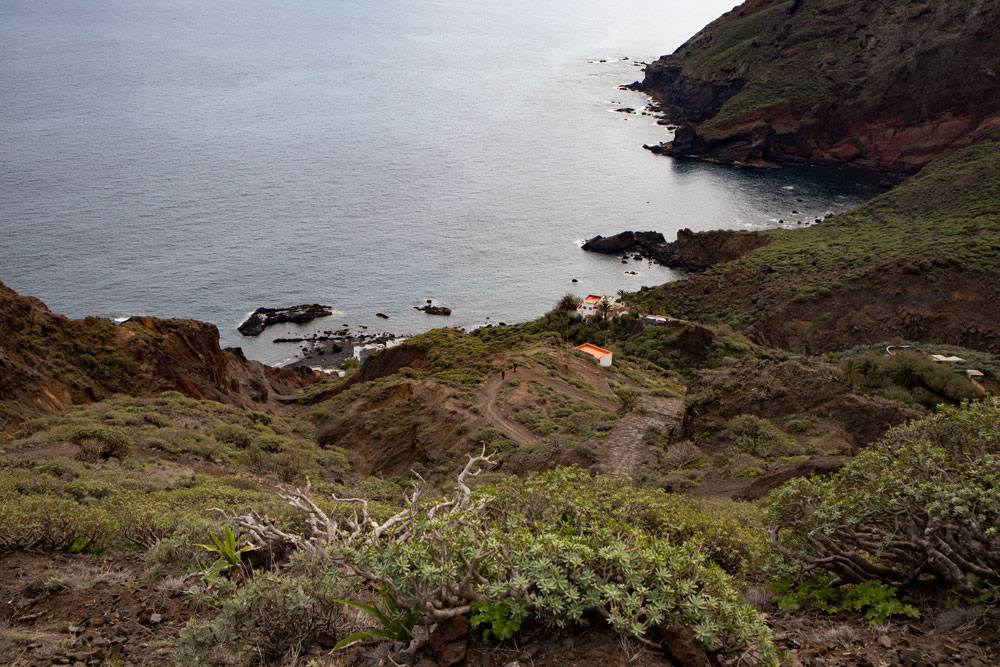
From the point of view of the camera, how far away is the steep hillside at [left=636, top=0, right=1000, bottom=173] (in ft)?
364

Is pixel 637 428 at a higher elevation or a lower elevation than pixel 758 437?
lower

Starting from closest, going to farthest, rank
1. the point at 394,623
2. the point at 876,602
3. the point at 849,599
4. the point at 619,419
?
the point at 394,623, the point at 876,602, the point at 849,599, the point at 619,419

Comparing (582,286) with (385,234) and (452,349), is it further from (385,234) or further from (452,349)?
(452,349)

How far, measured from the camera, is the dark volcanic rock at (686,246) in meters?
81.4

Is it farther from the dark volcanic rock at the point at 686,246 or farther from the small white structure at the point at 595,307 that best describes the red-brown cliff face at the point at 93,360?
the dark volcanic rock at the point at 686,246

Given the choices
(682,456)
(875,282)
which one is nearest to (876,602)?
(682,456)

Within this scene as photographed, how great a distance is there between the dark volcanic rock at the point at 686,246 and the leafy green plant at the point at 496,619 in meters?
78.6

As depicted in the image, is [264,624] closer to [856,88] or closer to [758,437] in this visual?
[758,437]

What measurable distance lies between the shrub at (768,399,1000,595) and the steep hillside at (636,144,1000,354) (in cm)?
4663

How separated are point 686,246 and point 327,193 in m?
56.0

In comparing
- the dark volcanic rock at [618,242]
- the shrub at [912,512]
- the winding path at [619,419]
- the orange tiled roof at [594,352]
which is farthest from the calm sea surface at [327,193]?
the shrub at [912,512]

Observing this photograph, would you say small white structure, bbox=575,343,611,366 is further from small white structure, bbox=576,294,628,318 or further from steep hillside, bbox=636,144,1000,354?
steep hillside, bbox=636,144,1000,354

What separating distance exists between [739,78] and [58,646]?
152823 millimetres

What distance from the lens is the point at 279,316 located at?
7381cm
